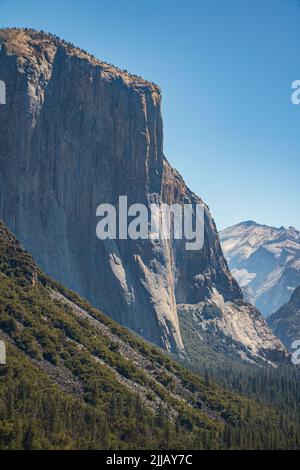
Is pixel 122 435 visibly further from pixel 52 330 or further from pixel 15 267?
pixel 15 267

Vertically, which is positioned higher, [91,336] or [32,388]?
[91,336]

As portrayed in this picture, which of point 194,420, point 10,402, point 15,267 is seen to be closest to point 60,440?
point 10,402

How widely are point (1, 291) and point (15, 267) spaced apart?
1358cm

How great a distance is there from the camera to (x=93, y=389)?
146 m

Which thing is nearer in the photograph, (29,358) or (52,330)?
(29,358)
